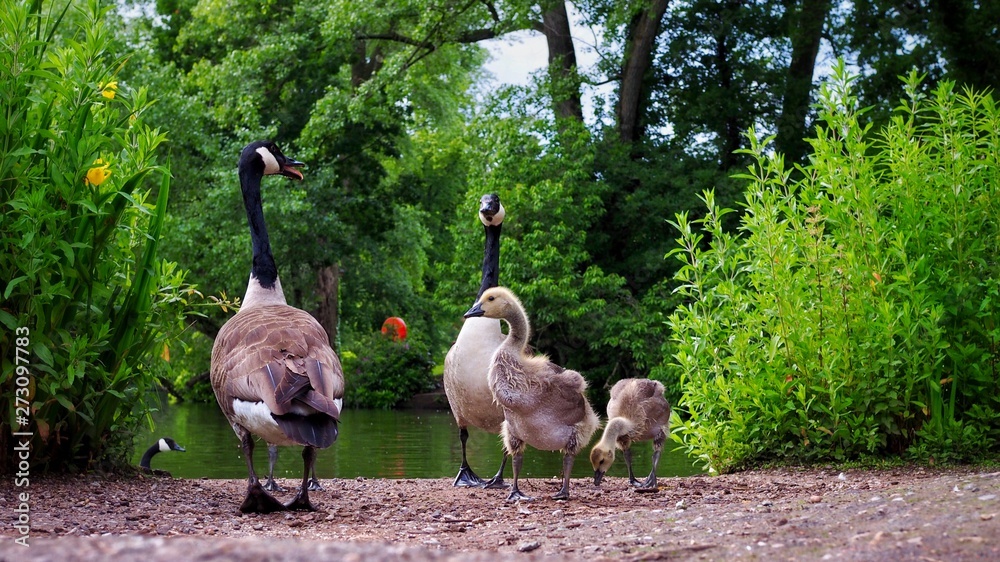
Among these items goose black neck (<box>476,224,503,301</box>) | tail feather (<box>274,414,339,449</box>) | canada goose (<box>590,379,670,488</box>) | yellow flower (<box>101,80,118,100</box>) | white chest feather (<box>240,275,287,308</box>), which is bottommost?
canada goose (<box>590,379,670,488</box>)

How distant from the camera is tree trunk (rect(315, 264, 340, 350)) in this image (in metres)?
35.6

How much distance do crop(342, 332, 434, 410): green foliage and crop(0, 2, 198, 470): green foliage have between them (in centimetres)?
2717

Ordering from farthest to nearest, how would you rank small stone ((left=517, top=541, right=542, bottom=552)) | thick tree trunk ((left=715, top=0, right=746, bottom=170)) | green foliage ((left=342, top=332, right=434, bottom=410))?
green foliage ((left=342, top=332, right=434, bottom=410)) → thick tree trunk ((left=715, top=0, right=746, bottom=170)) → small stone ((left=517, top=541, right=542, bottom=552))

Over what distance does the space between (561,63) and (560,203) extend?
4940mm

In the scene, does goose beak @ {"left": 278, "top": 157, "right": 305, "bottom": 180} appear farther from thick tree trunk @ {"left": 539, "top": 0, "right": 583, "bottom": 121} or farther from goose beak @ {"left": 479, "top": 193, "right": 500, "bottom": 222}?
thick tree trunk @ {"left": 539, "top": 0, "right": 583, "bottom": 121}

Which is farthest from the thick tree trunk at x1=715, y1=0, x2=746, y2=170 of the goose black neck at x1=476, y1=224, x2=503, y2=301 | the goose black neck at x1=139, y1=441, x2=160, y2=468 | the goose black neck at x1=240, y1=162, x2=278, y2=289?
the goose black neck at x1=240, y1=162, x2=278, y2=289

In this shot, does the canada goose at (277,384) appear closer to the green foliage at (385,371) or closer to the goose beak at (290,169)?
the goose beak at (290,169)

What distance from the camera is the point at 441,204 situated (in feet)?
148

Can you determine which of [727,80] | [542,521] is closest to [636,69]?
[727,80]

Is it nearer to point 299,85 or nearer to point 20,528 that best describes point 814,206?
point 20,528

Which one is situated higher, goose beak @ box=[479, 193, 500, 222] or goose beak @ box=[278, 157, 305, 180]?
goose beak @ box=[278, 157, 305, 180]

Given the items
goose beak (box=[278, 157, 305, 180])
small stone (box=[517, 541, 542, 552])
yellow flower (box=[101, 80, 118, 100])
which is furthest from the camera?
goose beak (box=[278, 157, 305, 180])

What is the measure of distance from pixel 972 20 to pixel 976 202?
63.3 ft

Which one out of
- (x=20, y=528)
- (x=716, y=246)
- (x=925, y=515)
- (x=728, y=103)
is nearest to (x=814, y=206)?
(x=716, y=246)
